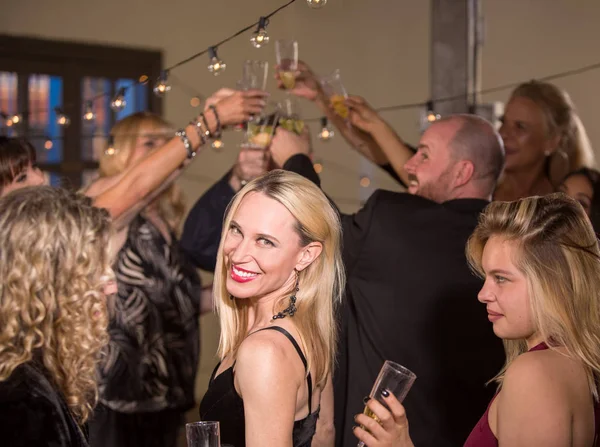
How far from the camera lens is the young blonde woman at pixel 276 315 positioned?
192cm

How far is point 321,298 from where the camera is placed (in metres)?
2.23

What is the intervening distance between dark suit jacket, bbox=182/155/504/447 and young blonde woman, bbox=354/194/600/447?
2.61ft

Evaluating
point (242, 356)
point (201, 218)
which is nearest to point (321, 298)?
point (242, 356)

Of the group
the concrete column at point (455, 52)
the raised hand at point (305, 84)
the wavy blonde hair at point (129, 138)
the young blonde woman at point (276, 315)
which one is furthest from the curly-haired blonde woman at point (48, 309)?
the concrete column at point (455, 52)

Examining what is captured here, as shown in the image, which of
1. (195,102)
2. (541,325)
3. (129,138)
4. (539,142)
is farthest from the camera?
(195,102)

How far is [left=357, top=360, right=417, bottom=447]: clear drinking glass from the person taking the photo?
6.31 ft

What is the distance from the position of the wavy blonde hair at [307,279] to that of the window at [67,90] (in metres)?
3.35

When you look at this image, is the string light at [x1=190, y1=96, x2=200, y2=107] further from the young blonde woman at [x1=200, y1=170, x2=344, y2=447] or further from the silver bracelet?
the young blonde woman at [x1=200, y1=170, x2=344, y2=447]

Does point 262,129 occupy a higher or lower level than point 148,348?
higher

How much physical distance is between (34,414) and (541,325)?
1034 millimetres

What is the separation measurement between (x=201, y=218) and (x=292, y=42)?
1.01 m

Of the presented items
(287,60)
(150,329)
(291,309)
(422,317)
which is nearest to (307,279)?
(291,309)

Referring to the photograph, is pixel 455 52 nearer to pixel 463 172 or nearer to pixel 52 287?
pixel 463 172

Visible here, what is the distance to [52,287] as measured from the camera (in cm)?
184
